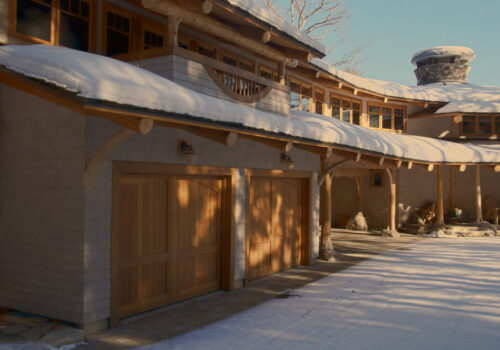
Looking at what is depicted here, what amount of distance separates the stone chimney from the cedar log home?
1671cm

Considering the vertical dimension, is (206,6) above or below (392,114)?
→ below

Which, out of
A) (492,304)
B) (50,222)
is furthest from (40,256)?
(492,304)

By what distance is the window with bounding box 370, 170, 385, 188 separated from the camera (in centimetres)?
2019

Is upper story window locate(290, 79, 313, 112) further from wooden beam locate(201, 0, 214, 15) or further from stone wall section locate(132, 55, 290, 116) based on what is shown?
wooden beam locate(201, 0, 214, 15)

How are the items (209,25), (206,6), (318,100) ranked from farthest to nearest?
(318,100) → (209,25) → (206,6)

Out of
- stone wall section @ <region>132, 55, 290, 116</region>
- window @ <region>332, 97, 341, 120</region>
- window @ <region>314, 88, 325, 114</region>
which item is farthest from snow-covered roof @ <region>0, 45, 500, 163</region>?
window @ <region>332, 97, 341, 120</region>

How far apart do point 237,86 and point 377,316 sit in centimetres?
513

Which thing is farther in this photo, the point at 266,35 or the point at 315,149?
the point at 315,149

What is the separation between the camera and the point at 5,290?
6.35m

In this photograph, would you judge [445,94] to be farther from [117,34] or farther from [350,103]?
[117,34]

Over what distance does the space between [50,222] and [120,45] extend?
153 inches

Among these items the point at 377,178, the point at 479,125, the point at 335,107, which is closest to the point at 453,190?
the point at 479,125

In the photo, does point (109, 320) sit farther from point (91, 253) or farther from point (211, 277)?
point (211, 277)

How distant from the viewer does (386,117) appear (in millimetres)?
21000
